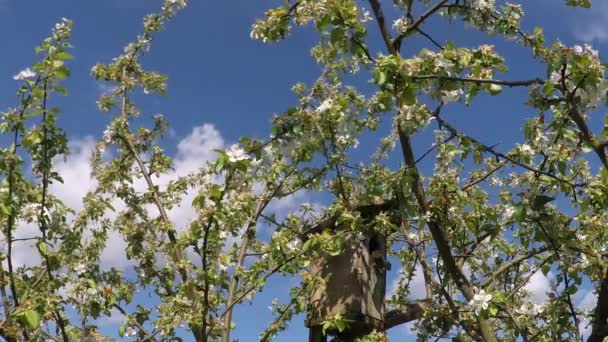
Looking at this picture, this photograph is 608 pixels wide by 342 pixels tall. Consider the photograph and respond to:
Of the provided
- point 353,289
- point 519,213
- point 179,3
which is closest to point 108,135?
point 179,3

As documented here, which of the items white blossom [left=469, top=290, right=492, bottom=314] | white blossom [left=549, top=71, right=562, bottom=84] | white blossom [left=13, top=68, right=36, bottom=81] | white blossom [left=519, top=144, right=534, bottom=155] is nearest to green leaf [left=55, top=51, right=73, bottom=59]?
white blossom [left=13, top=68, right=36, bottom=81]

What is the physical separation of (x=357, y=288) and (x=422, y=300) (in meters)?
0.63

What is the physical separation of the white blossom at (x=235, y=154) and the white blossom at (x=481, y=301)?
1726 millimetres

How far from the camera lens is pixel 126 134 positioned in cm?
578

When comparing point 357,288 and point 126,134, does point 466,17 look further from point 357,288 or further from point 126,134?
point 126,134

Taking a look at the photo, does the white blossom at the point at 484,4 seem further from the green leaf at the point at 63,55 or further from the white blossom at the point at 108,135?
the white blossom at the point at 108,135

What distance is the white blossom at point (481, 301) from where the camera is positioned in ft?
12.4

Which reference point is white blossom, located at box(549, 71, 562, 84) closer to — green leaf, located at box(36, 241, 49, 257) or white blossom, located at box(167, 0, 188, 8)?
green leaf, located at box(36, 241, 49, 257)

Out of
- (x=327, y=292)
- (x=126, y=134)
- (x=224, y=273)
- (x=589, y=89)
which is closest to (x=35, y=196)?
(x=224, y=273)

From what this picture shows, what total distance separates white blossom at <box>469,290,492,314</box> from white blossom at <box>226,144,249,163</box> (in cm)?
173

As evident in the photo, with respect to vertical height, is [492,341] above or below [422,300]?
below

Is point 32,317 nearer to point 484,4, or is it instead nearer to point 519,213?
point 519,213

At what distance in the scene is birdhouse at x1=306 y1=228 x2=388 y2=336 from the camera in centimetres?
572

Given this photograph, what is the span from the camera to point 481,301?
12.5 ft
